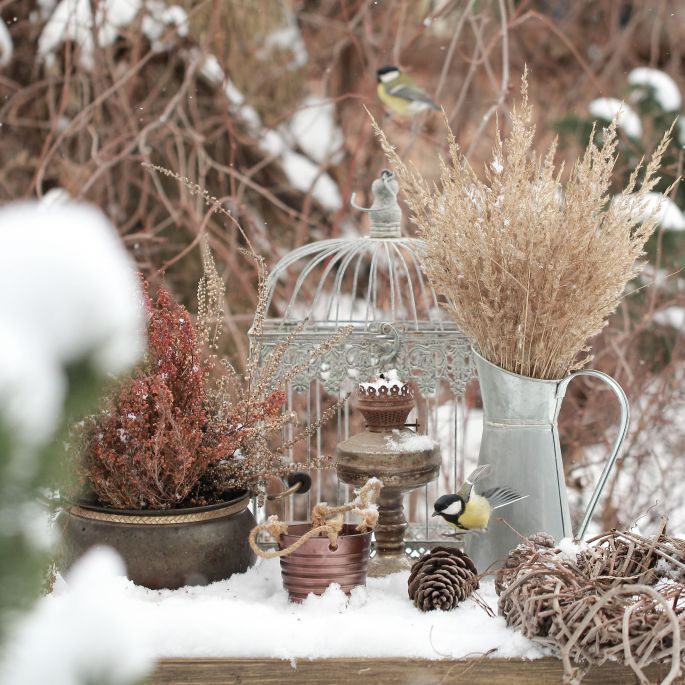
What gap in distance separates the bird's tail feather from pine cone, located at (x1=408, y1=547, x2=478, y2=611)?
4.6 inches

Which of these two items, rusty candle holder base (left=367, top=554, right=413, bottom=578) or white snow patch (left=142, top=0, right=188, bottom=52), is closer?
rusty candle holder base (left=367, top=554, right=413, bottom=578)

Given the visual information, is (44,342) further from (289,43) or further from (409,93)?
(289,43)

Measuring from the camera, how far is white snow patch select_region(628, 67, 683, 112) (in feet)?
8.89

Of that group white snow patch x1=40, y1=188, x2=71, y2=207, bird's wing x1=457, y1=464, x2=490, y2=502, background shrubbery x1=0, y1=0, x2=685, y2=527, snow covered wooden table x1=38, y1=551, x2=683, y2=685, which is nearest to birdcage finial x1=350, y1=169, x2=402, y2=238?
bird's wing x1=457, y1=464, x2=490, y2=502

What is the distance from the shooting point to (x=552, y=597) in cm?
103

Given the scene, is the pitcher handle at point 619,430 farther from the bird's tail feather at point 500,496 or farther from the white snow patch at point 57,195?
the white snow patch at point 57,195

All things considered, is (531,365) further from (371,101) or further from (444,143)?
(371,101)

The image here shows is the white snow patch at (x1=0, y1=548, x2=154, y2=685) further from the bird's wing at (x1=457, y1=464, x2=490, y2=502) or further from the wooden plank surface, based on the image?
the bird's wing at (x1=457, y1=464, x2=490, y2=502)

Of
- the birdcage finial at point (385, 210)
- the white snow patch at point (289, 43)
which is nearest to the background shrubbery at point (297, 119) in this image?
the white snow patch at point (289, 43)

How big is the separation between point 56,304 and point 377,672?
919 millimetres

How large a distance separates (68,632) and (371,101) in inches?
109

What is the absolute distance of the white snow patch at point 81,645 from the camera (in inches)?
10.7

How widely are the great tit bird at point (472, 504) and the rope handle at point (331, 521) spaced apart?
101mm

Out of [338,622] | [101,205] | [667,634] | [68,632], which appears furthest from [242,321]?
[68,632]
